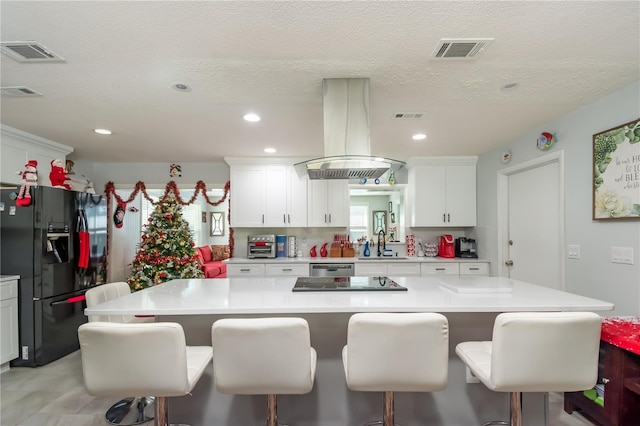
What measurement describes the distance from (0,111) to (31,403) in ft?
7.99

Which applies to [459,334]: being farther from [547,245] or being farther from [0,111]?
[0,111]

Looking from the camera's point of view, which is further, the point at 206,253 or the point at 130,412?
the point at 206,253

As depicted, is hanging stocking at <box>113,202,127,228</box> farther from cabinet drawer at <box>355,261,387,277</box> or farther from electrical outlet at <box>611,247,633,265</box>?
electrical outlet at <box>611,247,633,265</box>

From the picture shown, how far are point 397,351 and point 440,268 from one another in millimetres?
3260

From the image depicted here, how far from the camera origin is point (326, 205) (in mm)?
4723

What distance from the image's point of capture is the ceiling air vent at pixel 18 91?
2.38 metres

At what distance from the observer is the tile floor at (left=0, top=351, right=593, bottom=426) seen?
233 centimetres

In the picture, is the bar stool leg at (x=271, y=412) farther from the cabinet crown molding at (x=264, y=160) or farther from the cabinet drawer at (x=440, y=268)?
the cabinet crown molding at (x=264, y=160)

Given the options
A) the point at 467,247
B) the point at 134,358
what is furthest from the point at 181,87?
the point at 467,247

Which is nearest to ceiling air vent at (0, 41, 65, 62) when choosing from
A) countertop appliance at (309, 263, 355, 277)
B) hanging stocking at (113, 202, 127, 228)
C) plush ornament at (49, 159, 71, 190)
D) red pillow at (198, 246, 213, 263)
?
plush ornament at (49, 159, 71, 190)

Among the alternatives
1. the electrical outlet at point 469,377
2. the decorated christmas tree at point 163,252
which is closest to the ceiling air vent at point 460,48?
the electrical outlet at point 469,377

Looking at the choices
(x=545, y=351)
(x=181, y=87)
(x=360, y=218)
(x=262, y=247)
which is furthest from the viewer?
(x=360, y=218)

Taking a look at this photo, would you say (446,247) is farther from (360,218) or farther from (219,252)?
(219,252)

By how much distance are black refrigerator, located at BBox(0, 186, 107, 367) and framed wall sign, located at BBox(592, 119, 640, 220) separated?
4951 millimetres
